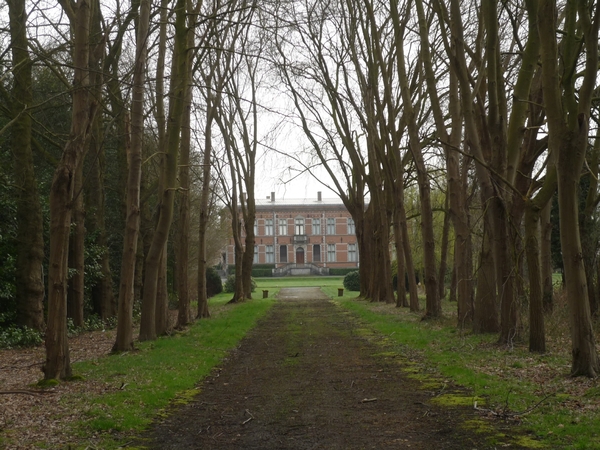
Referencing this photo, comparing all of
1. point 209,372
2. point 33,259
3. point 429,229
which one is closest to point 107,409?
point 209,372

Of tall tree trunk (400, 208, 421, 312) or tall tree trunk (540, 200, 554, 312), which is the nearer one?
tall tree trunk (540, 200, 554, 312)

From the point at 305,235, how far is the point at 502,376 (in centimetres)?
8383

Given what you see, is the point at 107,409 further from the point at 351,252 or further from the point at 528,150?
the point at 351,252

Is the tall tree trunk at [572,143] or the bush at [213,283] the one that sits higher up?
the tall tree trunk at [572,143]

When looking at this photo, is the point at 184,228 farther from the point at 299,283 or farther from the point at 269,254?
the point at 269,254

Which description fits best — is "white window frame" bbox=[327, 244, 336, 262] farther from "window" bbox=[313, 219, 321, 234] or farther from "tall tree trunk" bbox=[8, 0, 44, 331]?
"tall tree trunk" bbox=[8, 0, 44, 331]

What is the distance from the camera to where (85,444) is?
6570 millimetres

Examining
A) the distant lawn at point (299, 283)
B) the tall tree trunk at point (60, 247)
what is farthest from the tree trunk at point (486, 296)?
the distant lawn at point (299, 283)

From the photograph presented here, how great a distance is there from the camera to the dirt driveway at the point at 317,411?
6586 mm

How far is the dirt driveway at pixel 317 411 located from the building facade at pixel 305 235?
8014 centimetres

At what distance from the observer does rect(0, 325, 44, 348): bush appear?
15.8m

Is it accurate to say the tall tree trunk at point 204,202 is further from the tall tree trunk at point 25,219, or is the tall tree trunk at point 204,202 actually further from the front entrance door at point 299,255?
the front entrance door at point 299,255

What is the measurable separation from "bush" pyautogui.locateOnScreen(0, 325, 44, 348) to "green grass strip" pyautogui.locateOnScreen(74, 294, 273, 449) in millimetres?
2810

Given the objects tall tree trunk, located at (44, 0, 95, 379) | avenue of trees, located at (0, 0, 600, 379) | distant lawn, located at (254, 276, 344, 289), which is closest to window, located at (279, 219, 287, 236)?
distant lawn, located at (254, 276, 344, 289)
